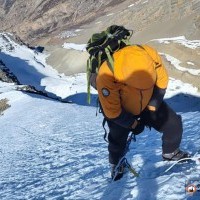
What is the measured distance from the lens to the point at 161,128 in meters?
5.86

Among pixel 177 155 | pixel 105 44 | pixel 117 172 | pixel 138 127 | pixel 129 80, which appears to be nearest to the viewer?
pixel 129 80

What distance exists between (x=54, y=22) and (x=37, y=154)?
123m

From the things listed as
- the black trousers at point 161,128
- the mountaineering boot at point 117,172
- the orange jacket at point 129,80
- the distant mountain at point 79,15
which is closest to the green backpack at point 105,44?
the orange jacket at point 129,80

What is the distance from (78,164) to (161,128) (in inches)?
109

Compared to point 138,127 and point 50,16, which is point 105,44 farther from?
point 50,16

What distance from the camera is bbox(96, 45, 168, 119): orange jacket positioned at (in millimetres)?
5148

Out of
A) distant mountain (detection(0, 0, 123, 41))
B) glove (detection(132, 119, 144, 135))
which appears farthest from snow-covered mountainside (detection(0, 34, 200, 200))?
distant mountain (detection(0, 0, 123, 41))

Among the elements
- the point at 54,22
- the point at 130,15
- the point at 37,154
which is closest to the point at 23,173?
the point at 37,154

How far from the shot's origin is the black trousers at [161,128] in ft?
18.9

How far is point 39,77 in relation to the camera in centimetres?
5541

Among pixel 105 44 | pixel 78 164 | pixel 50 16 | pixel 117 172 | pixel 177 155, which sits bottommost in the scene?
pixel 50 16

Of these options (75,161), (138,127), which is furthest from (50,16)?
(138,127)

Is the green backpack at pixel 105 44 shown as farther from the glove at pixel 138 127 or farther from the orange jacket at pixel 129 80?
the glove at pixel 138 127

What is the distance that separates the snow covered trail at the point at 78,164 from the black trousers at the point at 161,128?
1.16 ft
